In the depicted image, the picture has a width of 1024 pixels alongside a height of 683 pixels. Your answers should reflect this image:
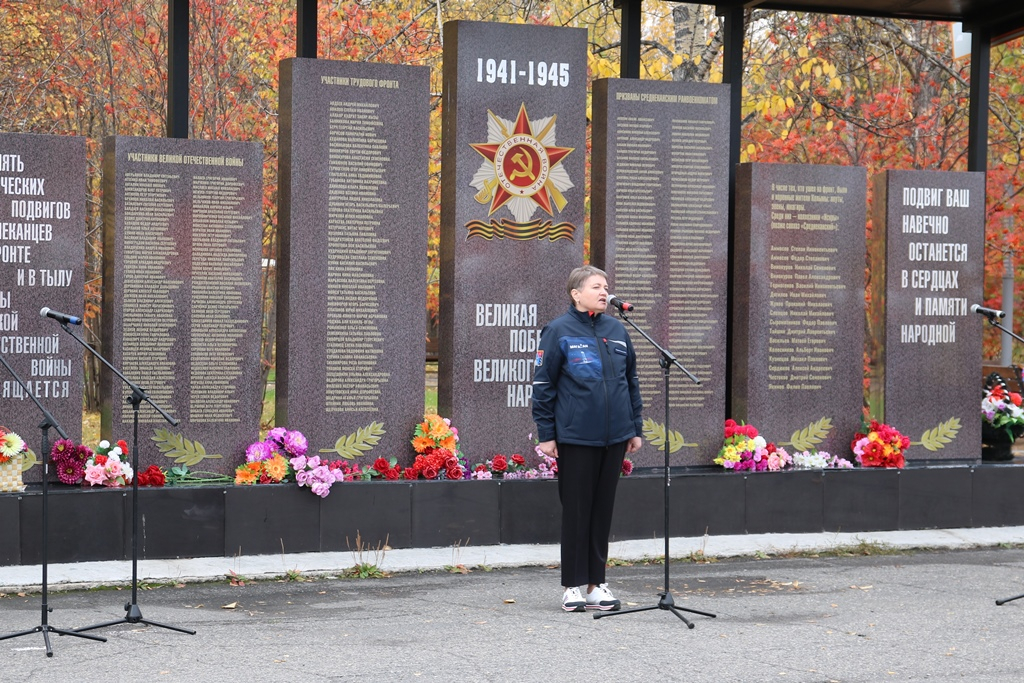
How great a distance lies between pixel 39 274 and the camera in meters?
8.53

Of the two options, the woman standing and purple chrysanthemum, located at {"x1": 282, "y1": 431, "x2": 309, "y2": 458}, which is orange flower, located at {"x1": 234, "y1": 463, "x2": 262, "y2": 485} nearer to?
purple chrysanthemum, located at {"x1": 282, "y1": 431, "x2": 309, "y2": 458}

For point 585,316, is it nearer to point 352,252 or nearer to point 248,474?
point 352,252

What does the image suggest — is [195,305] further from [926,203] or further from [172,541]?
[926,203]

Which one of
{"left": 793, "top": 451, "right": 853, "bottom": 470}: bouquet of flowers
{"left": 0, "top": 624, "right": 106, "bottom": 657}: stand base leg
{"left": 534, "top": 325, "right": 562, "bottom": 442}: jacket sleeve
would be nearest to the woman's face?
{"left": 534, "top": 325, "right": 562, "bottom": 442}: jacket sleeve

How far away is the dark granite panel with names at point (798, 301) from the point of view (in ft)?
33.2

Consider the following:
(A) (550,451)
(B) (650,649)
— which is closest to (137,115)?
(A) (550,451)

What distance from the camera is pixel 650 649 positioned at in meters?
6.32

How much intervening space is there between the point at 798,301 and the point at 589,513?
3735 mm

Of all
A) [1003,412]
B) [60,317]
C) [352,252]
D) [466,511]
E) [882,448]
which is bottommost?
[466,511]

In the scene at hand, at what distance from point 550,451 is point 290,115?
3.31 meters

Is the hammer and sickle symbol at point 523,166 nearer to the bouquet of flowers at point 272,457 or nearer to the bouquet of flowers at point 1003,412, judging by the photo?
the bouquet of flowers at point 272,457

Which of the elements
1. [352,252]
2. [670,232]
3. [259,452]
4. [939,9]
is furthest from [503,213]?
[939,9]

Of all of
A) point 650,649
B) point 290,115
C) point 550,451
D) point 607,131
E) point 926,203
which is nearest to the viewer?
point 650,649

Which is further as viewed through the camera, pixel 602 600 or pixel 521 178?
pixel 521 178
